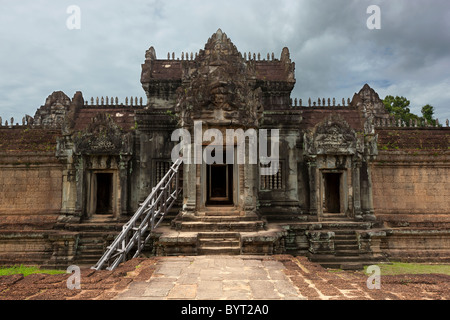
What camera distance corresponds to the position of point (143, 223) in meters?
10.1

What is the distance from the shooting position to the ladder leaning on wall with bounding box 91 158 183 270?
8.97 m

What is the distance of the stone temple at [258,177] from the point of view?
38.6 feet

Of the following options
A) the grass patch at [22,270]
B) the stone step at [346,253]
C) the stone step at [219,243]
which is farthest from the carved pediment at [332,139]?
the grass patch at [22,270]

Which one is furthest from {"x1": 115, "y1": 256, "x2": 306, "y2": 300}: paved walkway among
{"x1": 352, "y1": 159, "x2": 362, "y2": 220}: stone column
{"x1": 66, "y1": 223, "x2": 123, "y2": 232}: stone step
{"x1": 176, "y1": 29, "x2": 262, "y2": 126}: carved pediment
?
{"x1": 352, "y1": 159, "x2": 362, "y2": 220}: stone column

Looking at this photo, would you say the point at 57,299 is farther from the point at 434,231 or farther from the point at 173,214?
the point at 434,231

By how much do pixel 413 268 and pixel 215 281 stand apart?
934 cm

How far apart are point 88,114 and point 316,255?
1183 cm

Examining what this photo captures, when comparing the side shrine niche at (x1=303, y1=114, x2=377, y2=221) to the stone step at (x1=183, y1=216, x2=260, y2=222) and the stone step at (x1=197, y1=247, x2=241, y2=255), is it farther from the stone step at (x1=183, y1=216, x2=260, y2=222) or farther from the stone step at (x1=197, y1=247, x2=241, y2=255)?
the stone step at (x1=197, y1=247, x2=241, y2=255)

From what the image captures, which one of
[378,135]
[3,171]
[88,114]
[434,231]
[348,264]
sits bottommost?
[348,264]

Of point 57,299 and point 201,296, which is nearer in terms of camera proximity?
point 57,299

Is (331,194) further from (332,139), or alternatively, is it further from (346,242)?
(346,242)

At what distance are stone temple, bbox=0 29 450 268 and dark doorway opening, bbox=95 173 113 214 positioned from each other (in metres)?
0.05

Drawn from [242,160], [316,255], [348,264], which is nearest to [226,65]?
[242,160]
